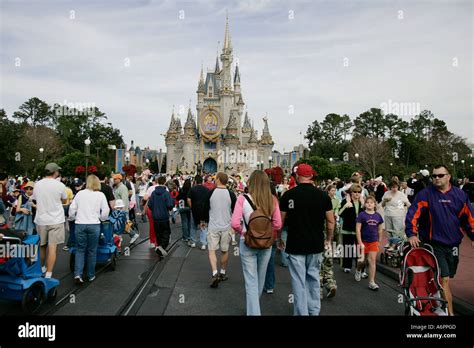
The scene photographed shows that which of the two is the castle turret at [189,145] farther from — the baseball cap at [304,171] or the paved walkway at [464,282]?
the baseball cap at [304,171]

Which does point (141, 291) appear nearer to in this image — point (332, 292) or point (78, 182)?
point (332, 292)

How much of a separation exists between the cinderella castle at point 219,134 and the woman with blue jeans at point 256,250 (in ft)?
230

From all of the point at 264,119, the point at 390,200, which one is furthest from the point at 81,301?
the point at 264,119

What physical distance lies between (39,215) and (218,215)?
319 centimetres

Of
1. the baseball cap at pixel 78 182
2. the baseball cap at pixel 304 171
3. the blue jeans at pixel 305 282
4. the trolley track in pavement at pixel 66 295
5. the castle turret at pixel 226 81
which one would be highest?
the castle turret at pixel 226 81

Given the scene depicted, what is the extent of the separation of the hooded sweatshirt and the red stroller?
5.94 m

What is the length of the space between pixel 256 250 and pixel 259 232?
298 millimetres

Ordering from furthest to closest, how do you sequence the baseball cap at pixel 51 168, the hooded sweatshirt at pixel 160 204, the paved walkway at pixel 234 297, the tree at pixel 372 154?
the tree at pixel 372 154
the hooded sweatshirt at pixel 160 204
the baseball cap at pixel 51 168
the paved walkway at pixel 234 297

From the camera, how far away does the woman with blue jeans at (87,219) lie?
6855 millimetres

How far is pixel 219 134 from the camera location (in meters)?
81.1

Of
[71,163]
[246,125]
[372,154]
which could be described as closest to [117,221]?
[71,163]

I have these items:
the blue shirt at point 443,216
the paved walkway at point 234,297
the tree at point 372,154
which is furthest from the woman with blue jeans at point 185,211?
the tree at point 372,154

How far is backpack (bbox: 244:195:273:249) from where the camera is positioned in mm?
5062

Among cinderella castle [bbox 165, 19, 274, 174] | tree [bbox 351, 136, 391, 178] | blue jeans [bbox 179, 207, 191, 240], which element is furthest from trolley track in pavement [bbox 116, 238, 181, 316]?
cinderella castle [bbox 165, 19, 274, 174]
